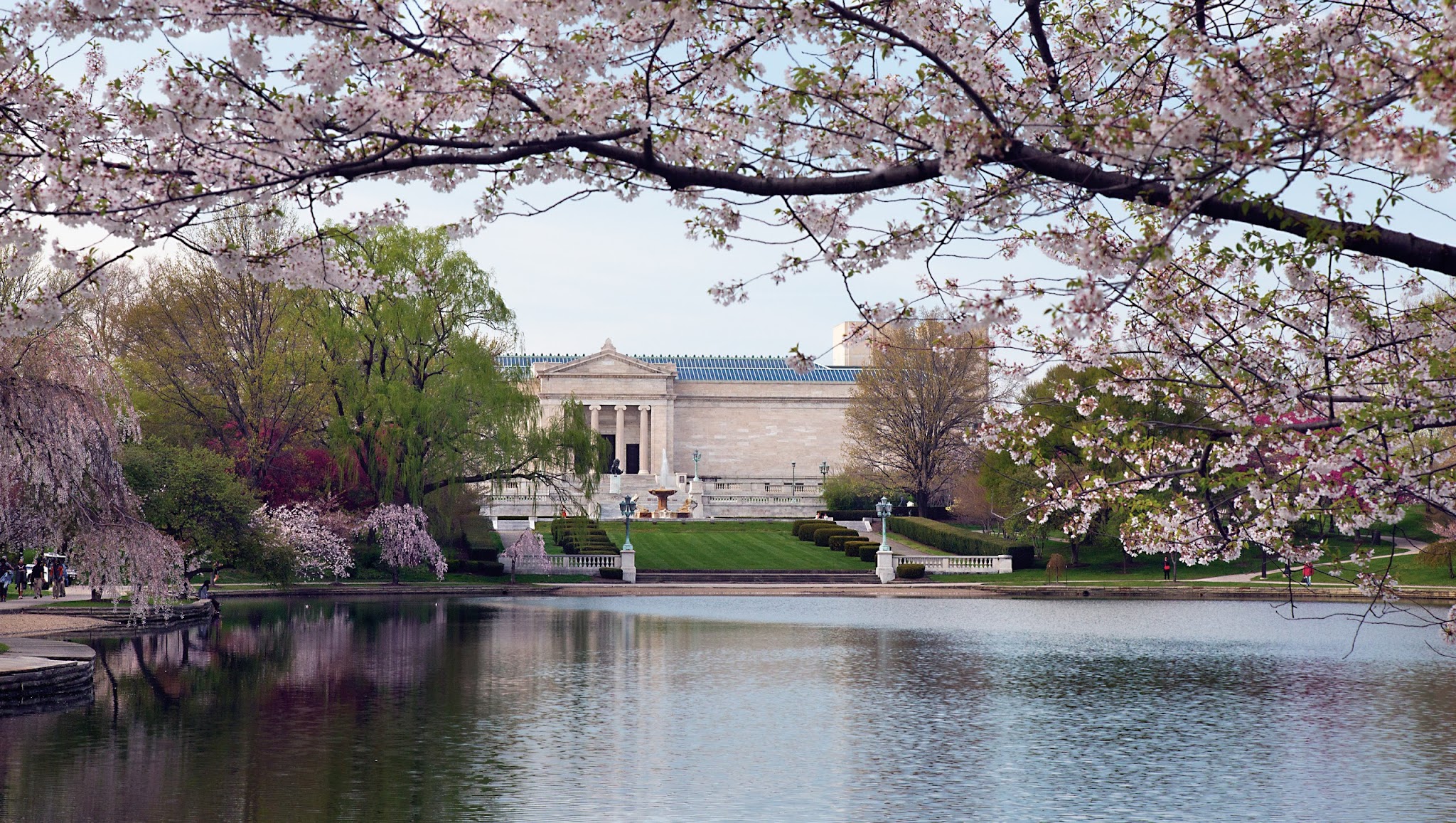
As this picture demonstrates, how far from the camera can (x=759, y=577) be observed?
181 ft

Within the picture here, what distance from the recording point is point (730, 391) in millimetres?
104062

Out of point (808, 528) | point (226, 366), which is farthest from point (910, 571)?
point (226, 366)

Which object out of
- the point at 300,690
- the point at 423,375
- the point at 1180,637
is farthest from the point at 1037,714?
the point at 423,375

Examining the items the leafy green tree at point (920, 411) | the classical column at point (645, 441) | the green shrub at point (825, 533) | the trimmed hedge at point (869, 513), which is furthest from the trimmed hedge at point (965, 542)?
the classical column at point (645, 441)

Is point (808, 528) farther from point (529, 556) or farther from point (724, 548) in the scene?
point (529, 556)

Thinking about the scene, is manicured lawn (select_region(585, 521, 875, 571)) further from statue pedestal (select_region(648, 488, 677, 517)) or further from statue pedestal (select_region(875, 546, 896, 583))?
statue pedestal (select_region(648, 488, 677, 517))

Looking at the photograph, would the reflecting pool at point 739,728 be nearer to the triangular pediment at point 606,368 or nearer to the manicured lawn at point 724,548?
the manicured lawn at point 724,548

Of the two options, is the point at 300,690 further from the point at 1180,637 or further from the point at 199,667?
the point at 1180,637

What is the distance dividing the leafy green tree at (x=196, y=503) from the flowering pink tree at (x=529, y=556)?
17.4 m

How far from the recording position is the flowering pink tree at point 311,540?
4197 centimetres

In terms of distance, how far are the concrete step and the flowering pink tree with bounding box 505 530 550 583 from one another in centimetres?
374

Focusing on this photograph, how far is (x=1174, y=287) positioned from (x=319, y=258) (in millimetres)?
6029

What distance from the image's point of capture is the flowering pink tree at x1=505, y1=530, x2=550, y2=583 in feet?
174

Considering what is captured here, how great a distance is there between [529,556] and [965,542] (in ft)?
62.4
